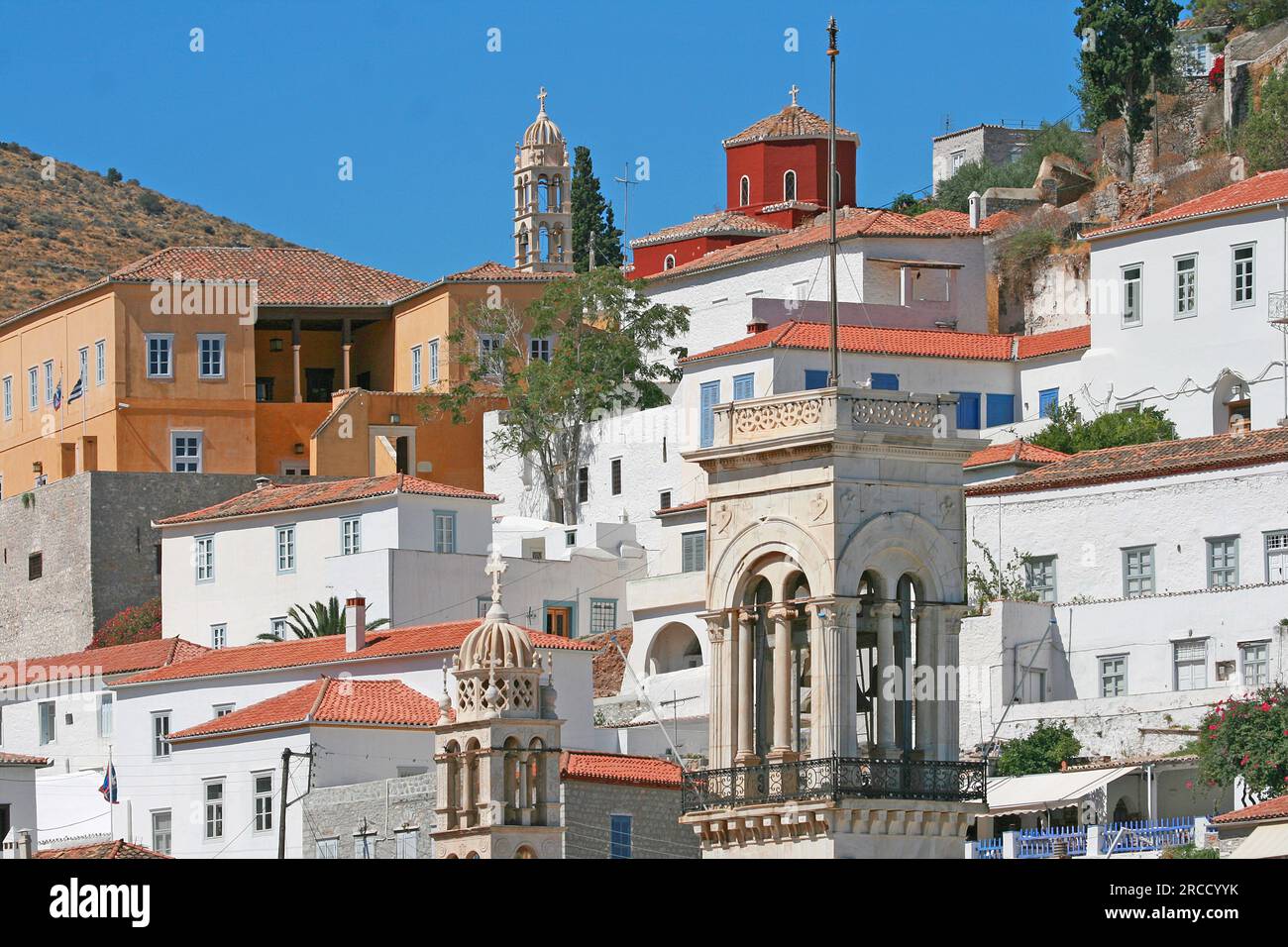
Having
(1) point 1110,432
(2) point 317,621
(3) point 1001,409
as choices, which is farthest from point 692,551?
(3) point 1001,409

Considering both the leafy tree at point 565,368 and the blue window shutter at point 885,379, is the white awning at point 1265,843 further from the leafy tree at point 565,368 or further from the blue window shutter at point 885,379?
the leafy tree at point 565,368

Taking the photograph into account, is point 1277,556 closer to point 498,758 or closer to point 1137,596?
point 1137,596

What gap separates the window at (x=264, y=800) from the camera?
1953 inches

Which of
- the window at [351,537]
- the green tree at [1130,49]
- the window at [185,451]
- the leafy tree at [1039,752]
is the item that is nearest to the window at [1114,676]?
the leafy tree at [1039,752]

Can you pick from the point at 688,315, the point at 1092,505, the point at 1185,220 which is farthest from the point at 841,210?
the point at 1092,505

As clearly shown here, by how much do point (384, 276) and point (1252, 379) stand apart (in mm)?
30718

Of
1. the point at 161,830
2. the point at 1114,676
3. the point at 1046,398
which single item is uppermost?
the point at 1046,398

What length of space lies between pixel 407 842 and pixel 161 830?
925 cm

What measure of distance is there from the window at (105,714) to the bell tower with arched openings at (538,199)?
92.9ft

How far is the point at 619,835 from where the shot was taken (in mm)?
45562

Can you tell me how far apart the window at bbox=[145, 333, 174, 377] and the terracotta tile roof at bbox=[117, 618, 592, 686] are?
17.7 metres
